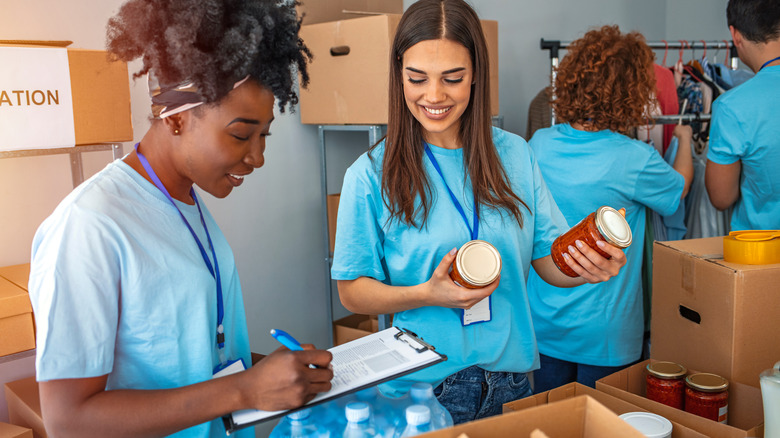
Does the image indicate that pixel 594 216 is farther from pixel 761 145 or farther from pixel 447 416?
pixel 761 145

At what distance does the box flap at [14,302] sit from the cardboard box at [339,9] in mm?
1427

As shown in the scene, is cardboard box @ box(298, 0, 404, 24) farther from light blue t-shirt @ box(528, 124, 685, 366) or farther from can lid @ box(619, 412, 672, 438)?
can lid @ box(619, 412, 672, 438)

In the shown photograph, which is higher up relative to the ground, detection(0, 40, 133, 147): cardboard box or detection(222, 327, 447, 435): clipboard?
detection(0, 40, 133, 147): cardboard box

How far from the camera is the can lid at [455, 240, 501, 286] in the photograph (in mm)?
1121

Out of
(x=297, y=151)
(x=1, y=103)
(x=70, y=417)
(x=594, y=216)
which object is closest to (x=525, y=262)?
(x=594, y=216)

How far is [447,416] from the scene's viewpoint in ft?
3.76

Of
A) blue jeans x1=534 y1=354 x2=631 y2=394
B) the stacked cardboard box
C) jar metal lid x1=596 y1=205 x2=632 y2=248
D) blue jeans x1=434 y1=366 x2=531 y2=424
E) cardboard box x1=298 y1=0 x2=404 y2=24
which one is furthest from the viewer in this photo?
cardboard box x1=298 y1=0 x2=404 y2=24

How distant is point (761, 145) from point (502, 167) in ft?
3.91

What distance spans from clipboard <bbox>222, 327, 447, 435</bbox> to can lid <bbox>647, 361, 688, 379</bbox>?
1.63 ft

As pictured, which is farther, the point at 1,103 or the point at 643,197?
the point at 643,197

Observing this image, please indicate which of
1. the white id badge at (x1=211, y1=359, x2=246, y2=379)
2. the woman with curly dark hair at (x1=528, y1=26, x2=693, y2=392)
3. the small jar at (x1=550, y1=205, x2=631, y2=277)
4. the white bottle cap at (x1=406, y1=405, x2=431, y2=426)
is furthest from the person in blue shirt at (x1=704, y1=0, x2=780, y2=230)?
the white id badge at (x1=211, y1=359, x2=246, y2=379)

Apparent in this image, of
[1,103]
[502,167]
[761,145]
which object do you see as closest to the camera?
[502,167]

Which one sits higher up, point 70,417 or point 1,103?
point 1,103

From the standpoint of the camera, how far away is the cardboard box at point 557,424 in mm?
738
